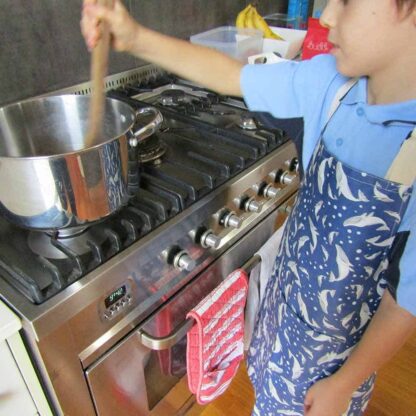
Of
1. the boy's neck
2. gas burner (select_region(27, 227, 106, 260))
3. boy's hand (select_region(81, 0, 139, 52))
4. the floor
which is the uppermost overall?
boy's hand (select_region(81, 0, 139, 52))

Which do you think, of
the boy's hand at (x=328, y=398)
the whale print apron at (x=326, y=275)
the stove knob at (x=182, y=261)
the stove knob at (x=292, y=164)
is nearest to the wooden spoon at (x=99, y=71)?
the stove knob at (x=182, y=261)

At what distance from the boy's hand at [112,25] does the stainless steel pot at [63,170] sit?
4.1 inches

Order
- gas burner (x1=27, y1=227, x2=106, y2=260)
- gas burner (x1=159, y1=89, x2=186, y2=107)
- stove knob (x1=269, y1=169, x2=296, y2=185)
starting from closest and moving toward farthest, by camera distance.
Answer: gas burner (x1=27, y1=227, x2=106, y2=260), stove knob (x1=269, y1=169, x2=296, y2=185), gas burner (x1=159, y1=89, x2=186, y2=107)

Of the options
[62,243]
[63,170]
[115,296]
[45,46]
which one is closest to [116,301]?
[115,296]

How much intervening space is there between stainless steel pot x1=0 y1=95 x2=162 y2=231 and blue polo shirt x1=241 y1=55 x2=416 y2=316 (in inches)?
8.7

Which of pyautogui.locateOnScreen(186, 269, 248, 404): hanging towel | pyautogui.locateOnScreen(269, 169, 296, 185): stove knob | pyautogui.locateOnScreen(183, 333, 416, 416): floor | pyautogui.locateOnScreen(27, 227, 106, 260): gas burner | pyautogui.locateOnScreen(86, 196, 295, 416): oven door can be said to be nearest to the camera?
pyautogui.locateOnScreen(27, 227, 106, 260): gas burner

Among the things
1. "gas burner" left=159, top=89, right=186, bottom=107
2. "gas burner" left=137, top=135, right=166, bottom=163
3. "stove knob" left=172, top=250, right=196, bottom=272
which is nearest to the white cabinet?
"stove knob" left=172, top=250, right=196, bottom=272

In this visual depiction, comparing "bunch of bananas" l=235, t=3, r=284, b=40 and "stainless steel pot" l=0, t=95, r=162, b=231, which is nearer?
"stainless steel pot" l=0, t=95, r=162, b=231

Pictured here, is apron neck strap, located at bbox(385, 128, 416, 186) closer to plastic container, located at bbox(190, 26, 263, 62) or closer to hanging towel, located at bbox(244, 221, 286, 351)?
hanging towel, located at bbox(244, 221, 286, 351)

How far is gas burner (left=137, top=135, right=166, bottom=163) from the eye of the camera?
0.77m

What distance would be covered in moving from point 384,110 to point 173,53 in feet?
1.28

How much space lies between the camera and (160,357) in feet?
2.77

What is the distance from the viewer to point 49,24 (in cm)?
90

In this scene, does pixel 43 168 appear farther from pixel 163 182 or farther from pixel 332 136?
pixel 332 136
